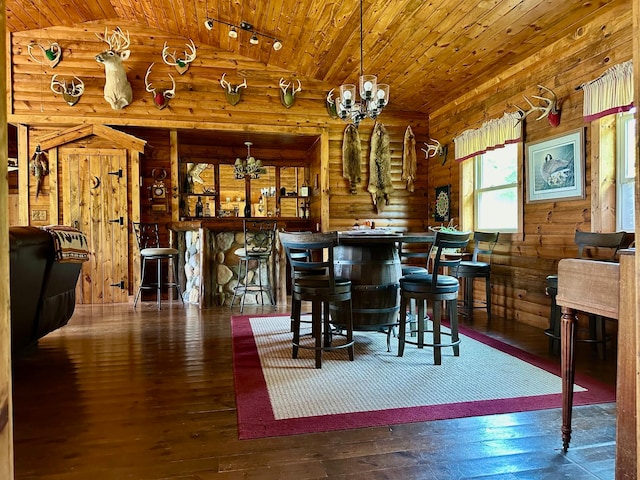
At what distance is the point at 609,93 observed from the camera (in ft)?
10.1

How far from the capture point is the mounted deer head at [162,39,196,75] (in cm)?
549

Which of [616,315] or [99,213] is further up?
[99,213]

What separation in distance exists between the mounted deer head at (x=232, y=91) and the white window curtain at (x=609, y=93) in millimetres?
4189

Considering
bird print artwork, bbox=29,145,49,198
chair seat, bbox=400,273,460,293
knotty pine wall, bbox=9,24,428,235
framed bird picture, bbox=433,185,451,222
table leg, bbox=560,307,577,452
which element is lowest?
table leg, bbox=560,307,577,452

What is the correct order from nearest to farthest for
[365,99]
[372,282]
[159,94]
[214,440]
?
1. [214,440]
2. [372,282]
3. [365,99]
4. [159,94]

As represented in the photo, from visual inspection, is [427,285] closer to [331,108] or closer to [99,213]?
[331,108]

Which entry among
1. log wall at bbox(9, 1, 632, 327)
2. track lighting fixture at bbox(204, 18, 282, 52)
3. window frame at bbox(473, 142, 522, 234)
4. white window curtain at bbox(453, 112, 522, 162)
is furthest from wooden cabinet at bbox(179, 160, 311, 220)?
window frame at bbox(473, 142, 522, 234)

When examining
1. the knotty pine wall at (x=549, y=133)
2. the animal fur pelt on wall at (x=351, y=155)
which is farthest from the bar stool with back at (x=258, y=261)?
the knotty pine wall at (x=549, y=133)

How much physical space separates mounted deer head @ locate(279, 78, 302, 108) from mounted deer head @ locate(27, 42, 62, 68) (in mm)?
2999

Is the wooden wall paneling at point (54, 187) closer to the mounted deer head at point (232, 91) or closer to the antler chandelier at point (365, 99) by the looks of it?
the mounted deer head at point (232, 91)

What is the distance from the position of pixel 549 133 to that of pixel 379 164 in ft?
8.42

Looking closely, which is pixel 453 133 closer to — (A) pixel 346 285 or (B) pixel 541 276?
(B) pixel 541 276

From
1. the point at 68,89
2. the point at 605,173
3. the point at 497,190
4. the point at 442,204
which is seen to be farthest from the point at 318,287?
the point at 68,89

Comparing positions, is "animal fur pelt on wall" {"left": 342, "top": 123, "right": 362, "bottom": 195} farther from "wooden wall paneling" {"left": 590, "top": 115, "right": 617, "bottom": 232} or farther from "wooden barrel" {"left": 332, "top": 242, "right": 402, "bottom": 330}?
"wooden wall paneling" {"left": 590, "top": 115, "right": 617, "bottom": 232}
